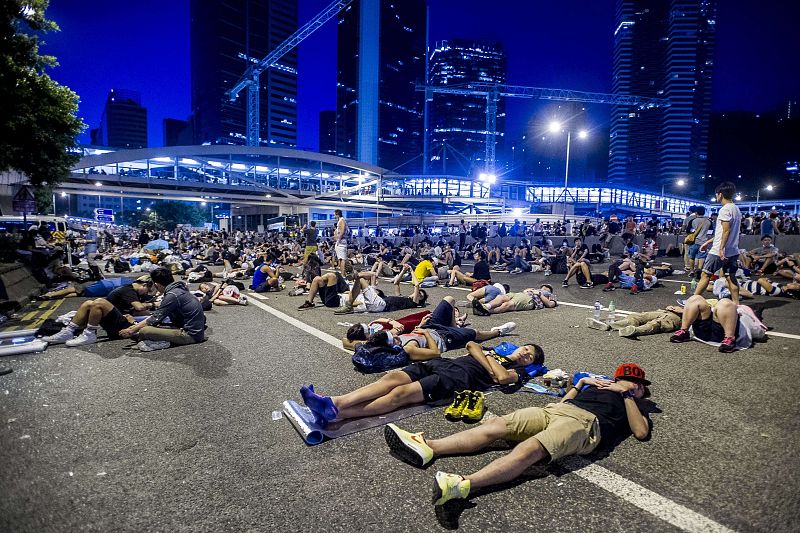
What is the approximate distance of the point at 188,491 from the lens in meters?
2.41

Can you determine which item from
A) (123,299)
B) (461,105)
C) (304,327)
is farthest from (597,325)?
(461,105)

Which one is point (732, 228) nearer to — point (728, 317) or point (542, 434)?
point (728, 317)

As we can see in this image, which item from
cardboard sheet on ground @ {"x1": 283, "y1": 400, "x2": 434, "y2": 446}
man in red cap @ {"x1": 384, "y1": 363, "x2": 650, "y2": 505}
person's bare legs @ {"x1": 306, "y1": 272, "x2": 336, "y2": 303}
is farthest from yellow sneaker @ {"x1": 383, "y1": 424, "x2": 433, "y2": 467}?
person's bare legs @ {"x1": 306, "y1": 272, "x2": 336, "y2": 303}

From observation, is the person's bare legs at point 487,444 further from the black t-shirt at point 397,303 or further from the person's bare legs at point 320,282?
the person's bare legs at point 320,282

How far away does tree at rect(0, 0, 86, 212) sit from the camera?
9875 mm

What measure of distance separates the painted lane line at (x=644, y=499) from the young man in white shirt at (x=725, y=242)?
16.8 ft

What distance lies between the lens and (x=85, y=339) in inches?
225

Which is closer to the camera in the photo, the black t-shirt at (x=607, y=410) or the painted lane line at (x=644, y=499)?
the painted lane line at (x=644, y=499)

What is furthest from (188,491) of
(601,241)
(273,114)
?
(273,114)

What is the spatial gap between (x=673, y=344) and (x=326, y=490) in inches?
211

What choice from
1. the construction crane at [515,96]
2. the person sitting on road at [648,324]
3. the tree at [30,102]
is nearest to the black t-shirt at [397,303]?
the person sitting on road at [648,324]

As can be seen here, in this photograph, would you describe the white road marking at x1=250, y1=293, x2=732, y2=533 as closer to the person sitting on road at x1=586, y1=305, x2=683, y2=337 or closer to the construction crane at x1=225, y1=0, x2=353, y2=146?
the person sitting on road at x1=586, y1=305, x2=683, y2=337

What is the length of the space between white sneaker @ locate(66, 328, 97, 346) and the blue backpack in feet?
13.5

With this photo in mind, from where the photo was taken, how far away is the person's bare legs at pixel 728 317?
17.2ft
